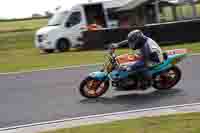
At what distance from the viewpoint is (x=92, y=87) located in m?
13.7

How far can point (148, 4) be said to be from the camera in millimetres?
36125

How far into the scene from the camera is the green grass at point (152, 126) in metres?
9.38

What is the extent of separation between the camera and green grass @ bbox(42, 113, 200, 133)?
938 cm

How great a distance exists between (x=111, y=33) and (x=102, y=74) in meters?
15.4

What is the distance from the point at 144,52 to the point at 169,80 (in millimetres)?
1110

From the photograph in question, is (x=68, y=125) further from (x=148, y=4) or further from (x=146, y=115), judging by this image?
(x=148, y=4)

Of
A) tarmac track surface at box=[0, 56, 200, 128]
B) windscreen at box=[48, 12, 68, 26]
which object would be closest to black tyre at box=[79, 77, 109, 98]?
tarmac track surface at box=[0, 56, 200, 128]

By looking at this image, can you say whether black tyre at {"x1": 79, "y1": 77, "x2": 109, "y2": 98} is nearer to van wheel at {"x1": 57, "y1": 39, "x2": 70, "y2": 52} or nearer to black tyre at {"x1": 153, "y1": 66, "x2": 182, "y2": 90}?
black tyre at {"x1": 153, "y1": 66, "x2": 182, "y2": 90}

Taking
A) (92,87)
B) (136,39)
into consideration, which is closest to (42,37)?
(92,87)

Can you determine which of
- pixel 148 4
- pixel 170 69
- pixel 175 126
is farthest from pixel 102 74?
pixel 148 4

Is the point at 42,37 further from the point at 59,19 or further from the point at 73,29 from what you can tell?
the point at 73,29

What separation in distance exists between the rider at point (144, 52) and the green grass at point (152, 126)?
317cm

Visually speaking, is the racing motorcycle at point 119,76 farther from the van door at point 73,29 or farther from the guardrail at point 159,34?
the van door at point 73,29

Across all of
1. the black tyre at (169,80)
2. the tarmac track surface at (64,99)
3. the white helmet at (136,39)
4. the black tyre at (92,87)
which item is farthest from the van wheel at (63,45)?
the white helmet at (136,39)
